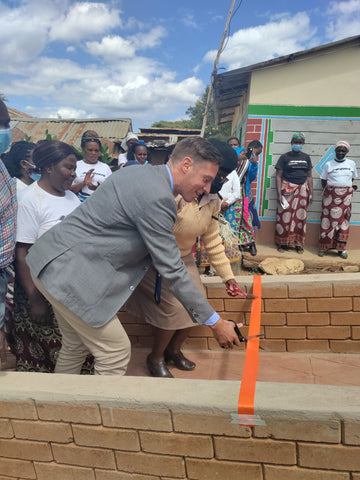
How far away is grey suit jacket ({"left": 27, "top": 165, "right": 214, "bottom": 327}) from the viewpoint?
5.49 ft

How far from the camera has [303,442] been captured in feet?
4.41

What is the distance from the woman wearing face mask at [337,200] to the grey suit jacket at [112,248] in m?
5.09

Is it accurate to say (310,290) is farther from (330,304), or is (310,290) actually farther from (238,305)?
(238,305)

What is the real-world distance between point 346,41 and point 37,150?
5719mm

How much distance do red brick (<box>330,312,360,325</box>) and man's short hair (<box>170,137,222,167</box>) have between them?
1572 millimetres

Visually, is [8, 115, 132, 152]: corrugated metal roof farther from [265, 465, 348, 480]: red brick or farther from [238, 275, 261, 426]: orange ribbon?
[265, 465, 348, 480]: red brick

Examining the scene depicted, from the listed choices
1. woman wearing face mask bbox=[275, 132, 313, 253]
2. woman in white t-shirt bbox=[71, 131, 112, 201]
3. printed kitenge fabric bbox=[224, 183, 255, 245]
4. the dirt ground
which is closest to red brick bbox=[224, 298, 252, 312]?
woman in white t-shirt bbox=[71, 131, 112, 201]

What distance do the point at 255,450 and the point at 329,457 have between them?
0.84 ft

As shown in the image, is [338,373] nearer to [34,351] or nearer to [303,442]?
[303,442]

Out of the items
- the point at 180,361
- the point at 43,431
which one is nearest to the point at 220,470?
the point at 43,431

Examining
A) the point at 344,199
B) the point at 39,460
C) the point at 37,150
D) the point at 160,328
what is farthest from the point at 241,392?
the point at 344,199

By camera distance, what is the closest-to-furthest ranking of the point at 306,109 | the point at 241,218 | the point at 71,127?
the point at 241,218, the point at 306,109, the point at 71,127

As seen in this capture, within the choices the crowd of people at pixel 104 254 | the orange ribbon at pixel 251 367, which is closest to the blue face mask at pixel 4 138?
the crowd of people at pixel 104 254

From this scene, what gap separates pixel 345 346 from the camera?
2.77 metres
